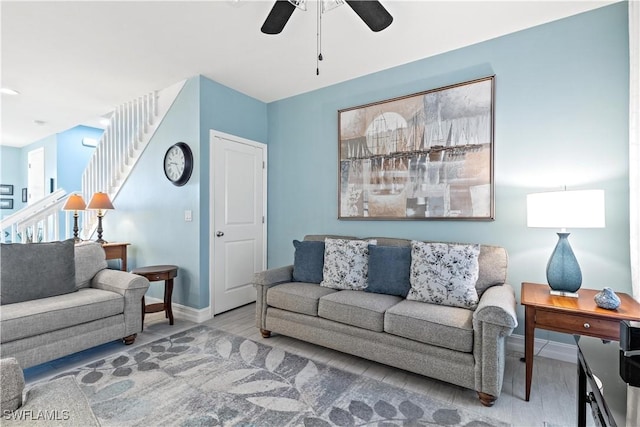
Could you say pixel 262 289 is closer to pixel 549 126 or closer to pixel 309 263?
pixel 309 263

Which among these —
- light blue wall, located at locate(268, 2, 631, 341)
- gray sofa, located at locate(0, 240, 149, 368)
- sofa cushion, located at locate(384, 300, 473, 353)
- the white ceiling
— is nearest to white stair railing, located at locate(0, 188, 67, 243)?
the white ceiling

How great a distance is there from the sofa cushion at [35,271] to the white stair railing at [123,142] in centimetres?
173

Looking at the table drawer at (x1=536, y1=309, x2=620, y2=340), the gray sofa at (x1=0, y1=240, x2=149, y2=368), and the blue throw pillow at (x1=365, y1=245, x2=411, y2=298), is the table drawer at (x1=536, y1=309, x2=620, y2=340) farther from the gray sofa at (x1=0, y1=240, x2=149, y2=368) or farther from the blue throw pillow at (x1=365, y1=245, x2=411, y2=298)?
the gray sofa at (x1=0, y1=240, x2=149, y2=368)

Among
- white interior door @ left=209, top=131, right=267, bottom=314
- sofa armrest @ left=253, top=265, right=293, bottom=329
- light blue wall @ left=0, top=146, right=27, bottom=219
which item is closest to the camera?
sofa armrest @ left=253, top=265, right=293, bottom=329

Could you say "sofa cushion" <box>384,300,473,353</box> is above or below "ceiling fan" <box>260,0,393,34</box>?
below

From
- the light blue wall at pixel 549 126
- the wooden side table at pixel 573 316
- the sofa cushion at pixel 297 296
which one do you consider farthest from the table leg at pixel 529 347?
the sofa cushion at pixel 297 296

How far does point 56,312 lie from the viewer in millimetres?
2205

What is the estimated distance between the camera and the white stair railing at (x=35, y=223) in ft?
12.8

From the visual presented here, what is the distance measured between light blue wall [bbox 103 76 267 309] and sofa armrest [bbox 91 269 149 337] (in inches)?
26.8

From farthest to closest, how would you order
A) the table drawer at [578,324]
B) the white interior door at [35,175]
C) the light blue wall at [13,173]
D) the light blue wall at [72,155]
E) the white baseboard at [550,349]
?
the light blue wall at [13,173]
the white interior door at [35,175]
the light blue wall at [72,155]
the white baseboard at [550,349]
the table drawer at [578,324]

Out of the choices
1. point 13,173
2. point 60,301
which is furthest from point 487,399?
point 13,173

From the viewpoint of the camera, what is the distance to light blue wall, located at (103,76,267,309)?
3.35 meters

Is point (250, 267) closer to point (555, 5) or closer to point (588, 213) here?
point (588, 213)

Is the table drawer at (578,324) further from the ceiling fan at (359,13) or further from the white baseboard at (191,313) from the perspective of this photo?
the white baseboard at (191,313)
